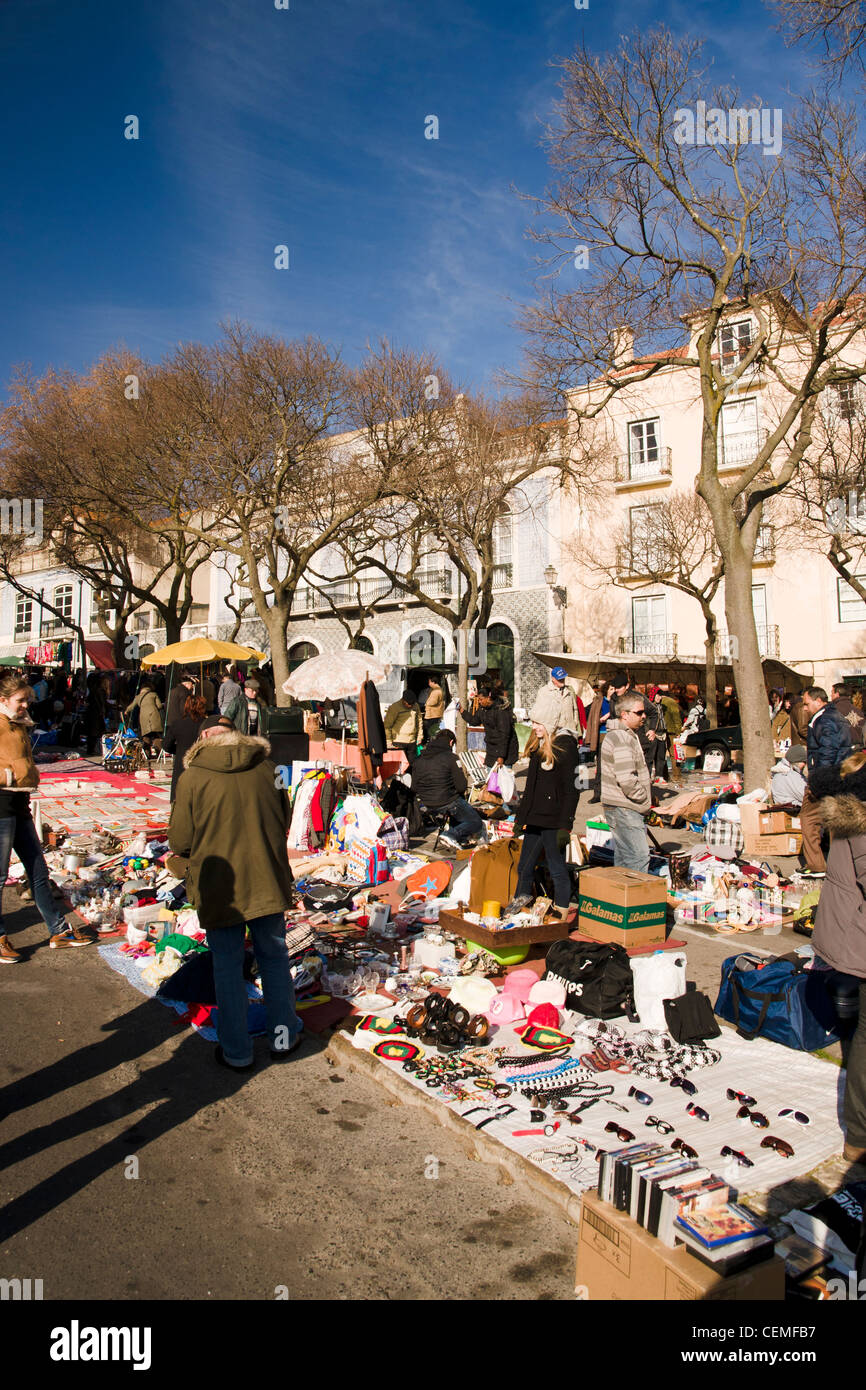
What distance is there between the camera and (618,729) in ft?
23.1

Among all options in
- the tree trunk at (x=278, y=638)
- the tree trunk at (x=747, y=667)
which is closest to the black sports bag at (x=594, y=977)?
the tree trunk at (x=747, y=667)

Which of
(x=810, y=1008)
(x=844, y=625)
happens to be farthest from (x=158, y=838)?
(x=844, y=625)

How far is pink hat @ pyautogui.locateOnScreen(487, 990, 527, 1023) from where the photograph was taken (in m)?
5.24

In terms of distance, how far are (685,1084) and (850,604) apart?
22.8 m

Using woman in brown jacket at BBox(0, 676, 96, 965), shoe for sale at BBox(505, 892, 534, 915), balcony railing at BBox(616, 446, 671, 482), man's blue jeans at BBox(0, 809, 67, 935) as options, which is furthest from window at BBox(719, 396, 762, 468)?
man's blue jeans at BBox(0, 809, 67, 935)

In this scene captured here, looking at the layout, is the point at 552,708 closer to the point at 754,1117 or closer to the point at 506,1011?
the point at 506,1011

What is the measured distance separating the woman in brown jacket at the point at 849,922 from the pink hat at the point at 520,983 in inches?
76.8

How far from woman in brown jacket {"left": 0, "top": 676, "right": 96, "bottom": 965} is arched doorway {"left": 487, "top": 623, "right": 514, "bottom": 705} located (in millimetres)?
22070

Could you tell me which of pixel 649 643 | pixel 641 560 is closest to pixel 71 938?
pixel 641 560

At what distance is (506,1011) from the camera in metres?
5.25

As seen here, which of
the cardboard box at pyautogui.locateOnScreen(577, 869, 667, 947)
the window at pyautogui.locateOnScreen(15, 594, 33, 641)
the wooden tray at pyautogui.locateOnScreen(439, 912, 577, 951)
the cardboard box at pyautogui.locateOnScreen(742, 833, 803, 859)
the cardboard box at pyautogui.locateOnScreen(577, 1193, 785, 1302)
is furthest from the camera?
the window at pyautogui.locateOnScreen(15, 594, 33, 641)

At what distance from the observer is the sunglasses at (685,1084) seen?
4.34 m

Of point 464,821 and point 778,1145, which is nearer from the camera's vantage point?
point 778,1145

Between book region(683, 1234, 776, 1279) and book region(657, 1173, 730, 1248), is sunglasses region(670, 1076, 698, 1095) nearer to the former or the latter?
book region(657, 1173, 730, 1248)
